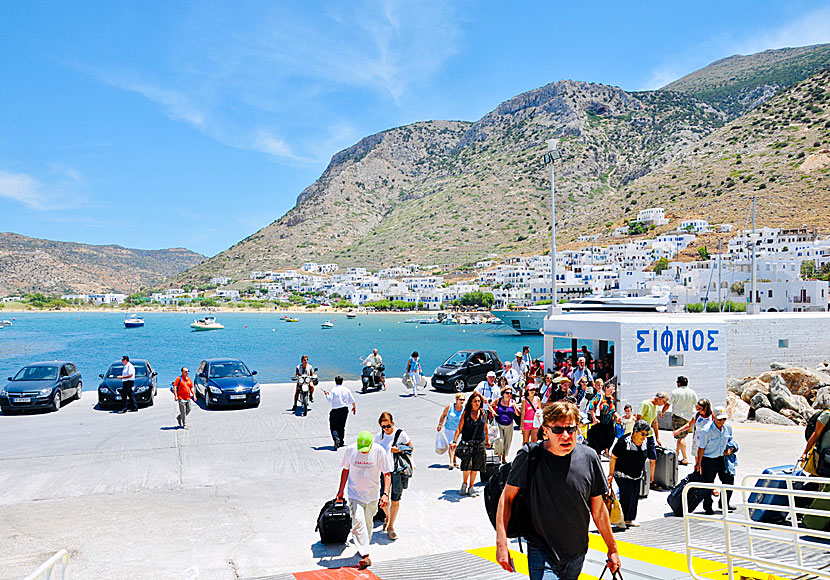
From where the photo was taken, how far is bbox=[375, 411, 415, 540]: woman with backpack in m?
6.81

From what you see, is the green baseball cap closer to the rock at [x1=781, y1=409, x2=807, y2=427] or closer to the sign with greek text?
the sign with greek text

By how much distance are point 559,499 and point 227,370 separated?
1589 centimetres

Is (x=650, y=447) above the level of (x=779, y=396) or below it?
above

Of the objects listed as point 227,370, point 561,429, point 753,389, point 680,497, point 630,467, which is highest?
point 561,429

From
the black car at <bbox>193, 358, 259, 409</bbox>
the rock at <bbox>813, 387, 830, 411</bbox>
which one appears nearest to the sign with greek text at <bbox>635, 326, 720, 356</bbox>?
the rock at <bbox>813, 387, 830, 411</bbox>

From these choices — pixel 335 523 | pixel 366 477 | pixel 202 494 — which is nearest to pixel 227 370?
pixel 202 494

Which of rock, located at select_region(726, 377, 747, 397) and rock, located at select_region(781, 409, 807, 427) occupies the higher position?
rock, located at select_region(726, 377, 747, 397)

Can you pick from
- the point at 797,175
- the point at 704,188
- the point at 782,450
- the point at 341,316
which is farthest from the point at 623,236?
the point at 782,450

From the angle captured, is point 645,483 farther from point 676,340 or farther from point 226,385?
point 226,385

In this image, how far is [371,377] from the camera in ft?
65.8

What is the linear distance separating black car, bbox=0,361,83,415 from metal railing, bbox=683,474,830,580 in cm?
1651

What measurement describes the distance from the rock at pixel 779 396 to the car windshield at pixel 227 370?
621 inches

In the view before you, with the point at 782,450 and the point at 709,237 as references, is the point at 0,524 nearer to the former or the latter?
the point at 782,450

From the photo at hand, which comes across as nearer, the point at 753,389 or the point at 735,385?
the point at 753,389
